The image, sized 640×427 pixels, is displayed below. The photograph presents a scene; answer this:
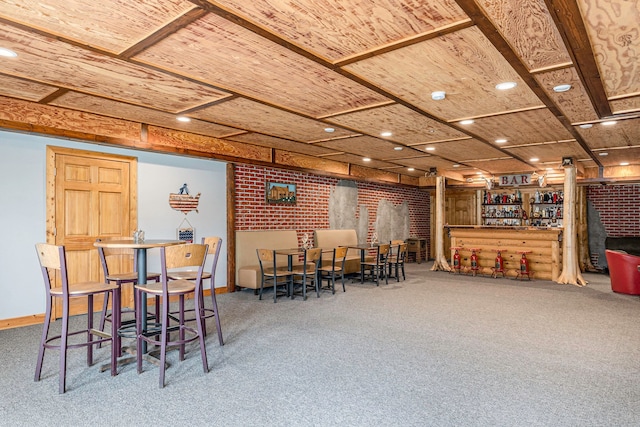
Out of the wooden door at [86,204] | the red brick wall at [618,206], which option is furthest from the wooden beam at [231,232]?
the red brick wall at [618,206]

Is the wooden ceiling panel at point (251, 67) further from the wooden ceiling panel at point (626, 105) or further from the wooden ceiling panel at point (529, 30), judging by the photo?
the wooden ceiling panel at point (626, 105)

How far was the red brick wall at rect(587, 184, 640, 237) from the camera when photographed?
9.38m

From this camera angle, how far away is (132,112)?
15.2ft

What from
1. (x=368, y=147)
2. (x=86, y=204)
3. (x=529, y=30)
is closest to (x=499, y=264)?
(x=368, y=147)

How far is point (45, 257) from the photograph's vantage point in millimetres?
2852

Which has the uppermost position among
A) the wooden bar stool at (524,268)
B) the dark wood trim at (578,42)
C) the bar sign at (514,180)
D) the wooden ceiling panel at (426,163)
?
the wooden ceiling panel at (426,163)

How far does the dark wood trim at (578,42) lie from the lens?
219 centimetres

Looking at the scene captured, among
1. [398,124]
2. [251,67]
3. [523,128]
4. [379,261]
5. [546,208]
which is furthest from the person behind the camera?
[546,208]

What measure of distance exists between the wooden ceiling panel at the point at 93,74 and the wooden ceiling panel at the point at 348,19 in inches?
55.0

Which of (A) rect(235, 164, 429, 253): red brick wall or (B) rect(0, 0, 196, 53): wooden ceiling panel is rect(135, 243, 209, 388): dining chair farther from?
(A) rect(235, 164, 429, 253): red brick wall

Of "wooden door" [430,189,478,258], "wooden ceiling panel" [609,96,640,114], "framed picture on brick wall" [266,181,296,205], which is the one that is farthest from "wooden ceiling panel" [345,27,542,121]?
"wooden door" [430,189,478,258]

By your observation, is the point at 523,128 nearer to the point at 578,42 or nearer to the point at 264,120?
the point at 578,42

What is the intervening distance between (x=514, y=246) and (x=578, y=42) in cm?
630

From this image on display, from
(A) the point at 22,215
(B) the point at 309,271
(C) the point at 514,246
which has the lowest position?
(B) the point at 309,271
